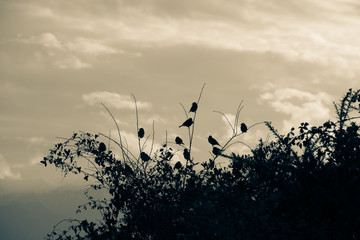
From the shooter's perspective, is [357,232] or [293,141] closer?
[357,232]

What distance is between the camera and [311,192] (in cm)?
1019

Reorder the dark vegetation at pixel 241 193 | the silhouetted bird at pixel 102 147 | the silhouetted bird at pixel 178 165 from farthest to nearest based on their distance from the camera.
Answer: the silhouetted bird at pixel 102 147, the silhouetted bird at pixel 178 165, the dark vegetation at pixel 241 193

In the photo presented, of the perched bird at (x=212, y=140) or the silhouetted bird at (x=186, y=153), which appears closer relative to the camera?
the perched bird at (x=212, y=140)

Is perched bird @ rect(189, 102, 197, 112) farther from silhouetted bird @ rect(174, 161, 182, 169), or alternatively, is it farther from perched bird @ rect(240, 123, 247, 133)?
silhouetted bird @ rect(174, 161, 182, 169)

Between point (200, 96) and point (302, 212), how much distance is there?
5187mm

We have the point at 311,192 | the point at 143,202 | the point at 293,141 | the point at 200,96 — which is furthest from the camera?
the point at 143,202

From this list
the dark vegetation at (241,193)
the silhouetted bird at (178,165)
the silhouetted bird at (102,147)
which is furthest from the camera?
the silhouetted bird at (102,147)

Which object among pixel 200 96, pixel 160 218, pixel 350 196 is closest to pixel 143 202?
pixel 160 218

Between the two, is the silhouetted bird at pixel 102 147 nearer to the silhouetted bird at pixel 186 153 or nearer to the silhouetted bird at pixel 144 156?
the silhouetted bird at pixel 144 156

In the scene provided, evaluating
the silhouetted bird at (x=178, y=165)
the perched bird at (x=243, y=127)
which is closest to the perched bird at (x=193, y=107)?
the perched bird at (x=243, y=127)

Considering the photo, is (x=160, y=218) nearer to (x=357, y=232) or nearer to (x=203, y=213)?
(x=203, y=213)

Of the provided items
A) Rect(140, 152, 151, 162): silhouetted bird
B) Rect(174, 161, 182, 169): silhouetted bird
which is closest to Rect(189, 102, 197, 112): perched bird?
Rect(174, 161, 182, 169): silhouetted bird

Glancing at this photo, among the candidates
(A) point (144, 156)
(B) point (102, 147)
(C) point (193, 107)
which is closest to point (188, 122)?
(C) point (193, 107)

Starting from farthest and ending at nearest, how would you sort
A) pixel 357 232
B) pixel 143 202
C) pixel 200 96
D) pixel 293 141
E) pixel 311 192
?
1. pixel 143 202
2. pixel 200 96
3. pixel 293 141
4. pixel 311 192
5. pixel 357 232
